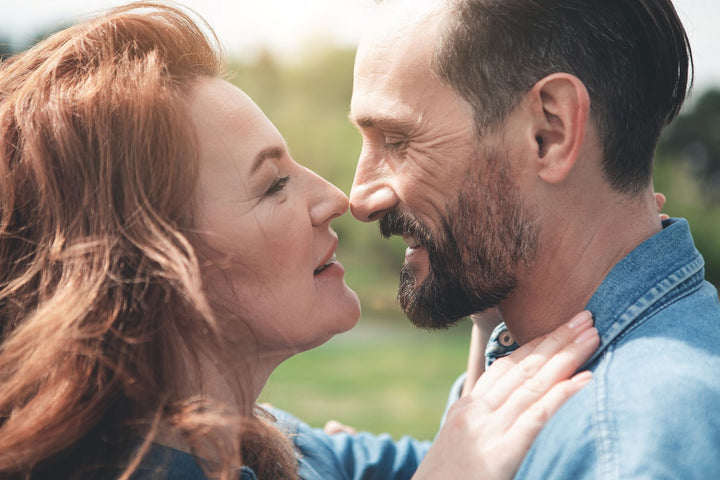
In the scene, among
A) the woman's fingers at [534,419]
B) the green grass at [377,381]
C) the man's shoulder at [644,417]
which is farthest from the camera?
the green grass at [377,381]

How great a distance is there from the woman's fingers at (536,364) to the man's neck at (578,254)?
19 cm

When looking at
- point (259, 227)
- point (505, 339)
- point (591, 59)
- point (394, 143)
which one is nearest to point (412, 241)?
point (394, 143)

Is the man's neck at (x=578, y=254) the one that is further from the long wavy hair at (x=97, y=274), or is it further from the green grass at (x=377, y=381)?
the green grass at (x=377, y=381)

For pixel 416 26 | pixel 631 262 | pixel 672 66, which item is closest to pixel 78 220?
pixel 416 26

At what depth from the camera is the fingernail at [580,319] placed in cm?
224

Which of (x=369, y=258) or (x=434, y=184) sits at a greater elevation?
(x=434, y=184)

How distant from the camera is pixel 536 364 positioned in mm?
2166

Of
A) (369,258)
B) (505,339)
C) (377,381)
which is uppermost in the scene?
(505,339)

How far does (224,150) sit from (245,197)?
Answer: 157 millimetres

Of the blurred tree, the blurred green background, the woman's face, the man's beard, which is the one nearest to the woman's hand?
the man's beard

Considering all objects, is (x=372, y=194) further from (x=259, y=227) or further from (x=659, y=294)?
(x=659, y=294)

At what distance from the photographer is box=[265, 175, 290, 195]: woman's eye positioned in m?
2.43

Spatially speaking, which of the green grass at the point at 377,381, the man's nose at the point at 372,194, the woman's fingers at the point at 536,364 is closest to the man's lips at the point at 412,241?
the man's nose at the point at 372,194

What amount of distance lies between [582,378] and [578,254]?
1.67ft
